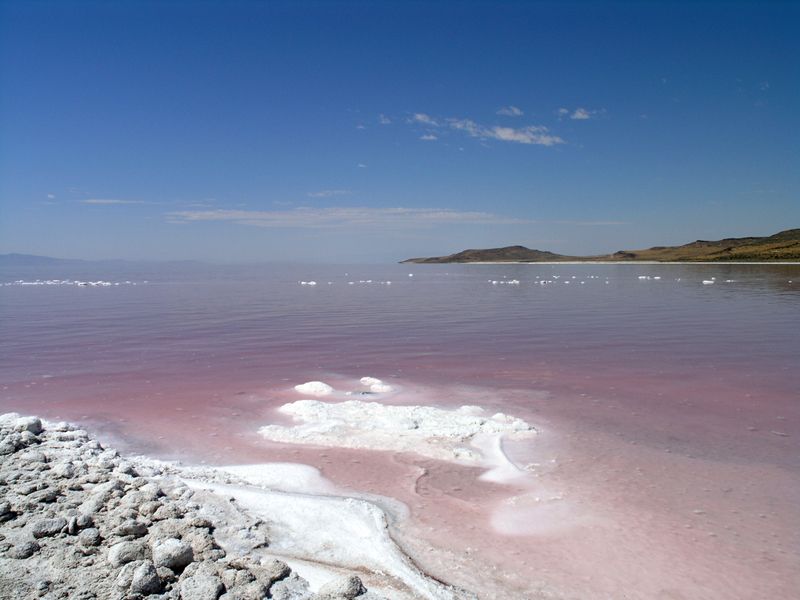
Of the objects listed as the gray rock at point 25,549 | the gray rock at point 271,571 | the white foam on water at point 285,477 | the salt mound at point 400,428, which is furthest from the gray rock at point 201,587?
the salt mound at point 400,428

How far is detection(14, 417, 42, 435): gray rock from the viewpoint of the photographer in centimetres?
748

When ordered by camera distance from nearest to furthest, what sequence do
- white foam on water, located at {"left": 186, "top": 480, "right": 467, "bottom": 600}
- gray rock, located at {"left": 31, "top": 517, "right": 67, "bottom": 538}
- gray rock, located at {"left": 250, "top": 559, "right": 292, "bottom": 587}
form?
gray rock, located at {"left": 250, "top": 559, "right": 292, "bottom": 587} < white foam on water, located at {"left": 186, "top": 480, "right": 467, "bottom": 600} < gray rock, located at {"left": 31, "top": 517, "right": 67, "bottom": 538}

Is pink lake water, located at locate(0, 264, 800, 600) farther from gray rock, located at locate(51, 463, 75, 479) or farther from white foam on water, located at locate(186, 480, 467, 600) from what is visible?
gray rock, located at locate(51, 463, 75, 479)

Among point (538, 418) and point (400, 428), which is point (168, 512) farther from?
point (538, 418)

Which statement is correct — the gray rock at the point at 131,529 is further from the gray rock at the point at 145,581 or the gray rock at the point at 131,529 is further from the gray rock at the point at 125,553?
the gray rock at the point at 145,581

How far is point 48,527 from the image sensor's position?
190 inches

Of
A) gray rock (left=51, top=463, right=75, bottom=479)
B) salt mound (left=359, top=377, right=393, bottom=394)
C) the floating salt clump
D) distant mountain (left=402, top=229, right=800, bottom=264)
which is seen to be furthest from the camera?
distant mountain (left=402, top=229, right=800, bottom=264)

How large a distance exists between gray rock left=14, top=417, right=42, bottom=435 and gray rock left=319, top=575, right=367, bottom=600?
5478 millimetres

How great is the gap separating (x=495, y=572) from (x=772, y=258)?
4481 inches

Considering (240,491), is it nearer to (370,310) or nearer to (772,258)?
(370,310)

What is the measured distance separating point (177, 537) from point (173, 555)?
537 millimetres

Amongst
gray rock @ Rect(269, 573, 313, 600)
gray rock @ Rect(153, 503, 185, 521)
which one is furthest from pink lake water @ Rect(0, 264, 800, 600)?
gray rock @ Rect(153, 503, 185, 521)

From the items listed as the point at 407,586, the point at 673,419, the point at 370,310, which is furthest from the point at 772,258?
the point at 407,586

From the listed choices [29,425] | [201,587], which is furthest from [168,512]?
[29,425]
